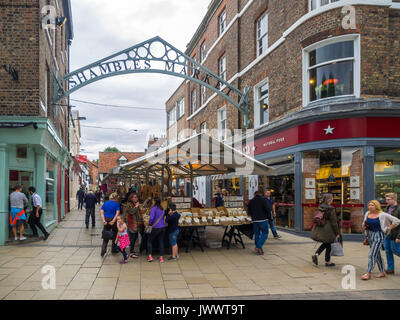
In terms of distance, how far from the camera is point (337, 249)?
802cm

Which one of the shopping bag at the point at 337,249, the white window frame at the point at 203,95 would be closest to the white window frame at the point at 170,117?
the white window frame at the point at 203,95

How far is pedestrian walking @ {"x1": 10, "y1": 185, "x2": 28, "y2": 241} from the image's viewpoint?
10883 millimetres

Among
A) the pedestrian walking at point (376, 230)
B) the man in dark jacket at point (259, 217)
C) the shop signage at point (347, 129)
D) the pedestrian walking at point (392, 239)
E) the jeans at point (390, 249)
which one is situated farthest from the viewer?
the shop signage at point (347, 129)

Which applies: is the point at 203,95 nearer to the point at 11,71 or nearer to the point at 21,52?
the point at 21,52

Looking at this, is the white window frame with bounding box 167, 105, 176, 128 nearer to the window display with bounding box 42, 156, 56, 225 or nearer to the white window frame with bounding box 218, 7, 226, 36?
the white window frame with bounding box 218, 7, 226, 36

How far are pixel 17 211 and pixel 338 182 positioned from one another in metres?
10.0

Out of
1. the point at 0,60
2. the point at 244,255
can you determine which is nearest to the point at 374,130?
the point at 244,255

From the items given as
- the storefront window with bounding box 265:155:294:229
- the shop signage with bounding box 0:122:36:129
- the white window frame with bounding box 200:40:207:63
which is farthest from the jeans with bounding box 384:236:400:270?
the white window frame with bounding box 200:40:207:63

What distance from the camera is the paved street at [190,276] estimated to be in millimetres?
6133

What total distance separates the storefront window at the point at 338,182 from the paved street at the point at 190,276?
4.79ft

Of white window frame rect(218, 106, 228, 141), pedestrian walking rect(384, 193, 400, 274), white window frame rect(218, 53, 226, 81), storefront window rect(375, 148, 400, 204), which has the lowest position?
pedestrian walking rect(384, 193, 400, 274)

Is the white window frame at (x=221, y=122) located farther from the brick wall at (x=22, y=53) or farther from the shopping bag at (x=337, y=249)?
the shopping bag at (x=337, y=249)

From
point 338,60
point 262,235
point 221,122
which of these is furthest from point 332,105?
point 221,122
